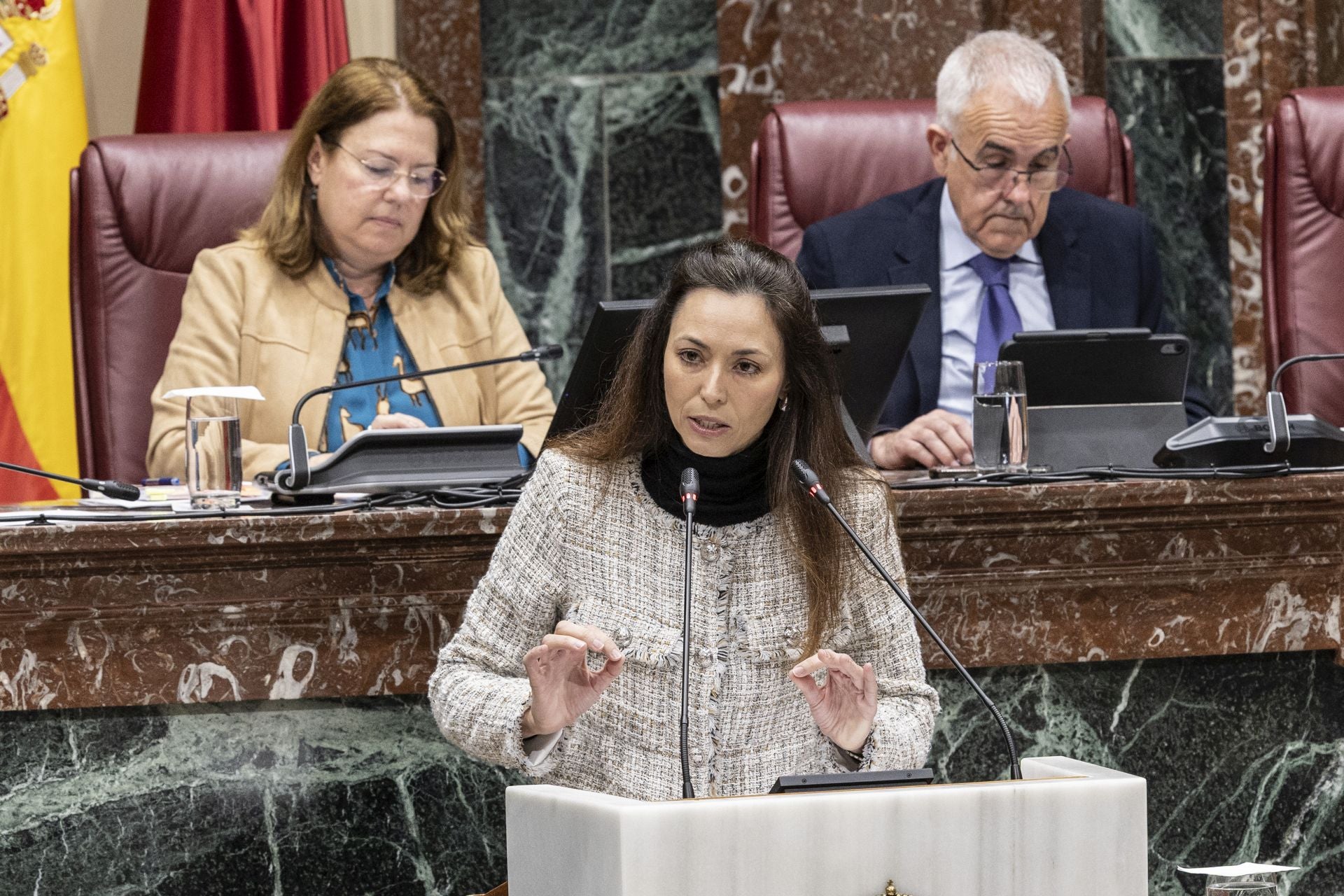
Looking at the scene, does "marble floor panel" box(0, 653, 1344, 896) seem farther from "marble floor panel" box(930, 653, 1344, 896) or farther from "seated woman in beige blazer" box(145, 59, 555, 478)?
"seated woman in beige blazer" box(145, 59, 555, 478)

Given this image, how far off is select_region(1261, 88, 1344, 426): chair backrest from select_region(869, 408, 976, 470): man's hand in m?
0.90

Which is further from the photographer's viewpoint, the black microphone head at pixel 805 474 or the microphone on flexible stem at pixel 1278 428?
the microphone on flexible stem at pixel 1278 428

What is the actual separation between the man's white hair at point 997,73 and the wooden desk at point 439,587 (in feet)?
3.44

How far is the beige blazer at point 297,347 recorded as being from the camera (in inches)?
108

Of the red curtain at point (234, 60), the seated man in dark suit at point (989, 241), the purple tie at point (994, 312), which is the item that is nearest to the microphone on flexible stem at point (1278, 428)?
the seated man in dark suit at point (989, 241)

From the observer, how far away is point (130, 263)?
2.93 meters

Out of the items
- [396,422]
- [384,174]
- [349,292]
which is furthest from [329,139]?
[396,422]

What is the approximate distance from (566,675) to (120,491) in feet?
2.65

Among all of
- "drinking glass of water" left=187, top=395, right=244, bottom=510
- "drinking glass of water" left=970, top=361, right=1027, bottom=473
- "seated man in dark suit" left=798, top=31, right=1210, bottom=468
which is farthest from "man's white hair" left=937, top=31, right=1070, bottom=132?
"drinking glass of water" left=187, top=395, right=244, bottom=510

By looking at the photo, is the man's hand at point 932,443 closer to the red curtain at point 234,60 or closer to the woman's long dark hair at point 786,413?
the woman's long dark hair at point 786,413

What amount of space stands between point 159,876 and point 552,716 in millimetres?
641

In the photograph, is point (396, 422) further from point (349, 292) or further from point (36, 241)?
point (36, 241)

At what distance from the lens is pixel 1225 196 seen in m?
3.86

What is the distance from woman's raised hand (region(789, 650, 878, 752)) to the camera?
62.5 inches
